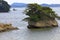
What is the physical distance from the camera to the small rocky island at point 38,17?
58.0m

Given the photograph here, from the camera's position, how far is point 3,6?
152 m

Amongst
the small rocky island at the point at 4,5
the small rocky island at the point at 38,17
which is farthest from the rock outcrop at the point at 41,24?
the small rocky island at the point at 4,5

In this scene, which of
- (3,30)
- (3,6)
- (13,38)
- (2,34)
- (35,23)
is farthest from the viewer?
(3,6)

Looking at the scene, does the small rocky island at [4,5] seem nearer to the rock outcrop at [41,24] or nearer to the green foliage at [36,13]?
the green foliage at [36,13]

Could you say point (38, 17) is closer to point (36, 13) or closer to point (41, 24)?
point (36, 13)

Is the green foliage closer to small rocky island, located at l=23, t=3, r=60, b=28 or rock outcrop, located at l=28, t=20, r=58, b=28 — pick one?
small rocky island, located at l=23, t=3, r=60, b=28

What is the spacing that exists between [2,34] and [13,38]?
454 cm

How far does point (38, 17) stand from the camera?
5903 centimetres

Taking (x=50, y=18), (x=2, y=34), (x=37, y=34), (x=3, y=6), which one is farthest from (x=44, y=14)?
(x=3, y=6)

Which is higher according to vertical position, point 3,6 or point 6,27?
point 6,27

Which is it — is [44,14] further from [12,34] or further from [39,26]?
[12,34]

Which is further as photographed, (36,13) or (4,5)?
(4,5)

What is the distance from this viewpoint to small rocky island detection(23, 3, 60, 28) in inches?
2285

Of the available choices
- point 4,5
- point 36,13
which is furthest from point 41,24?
point 4,5
